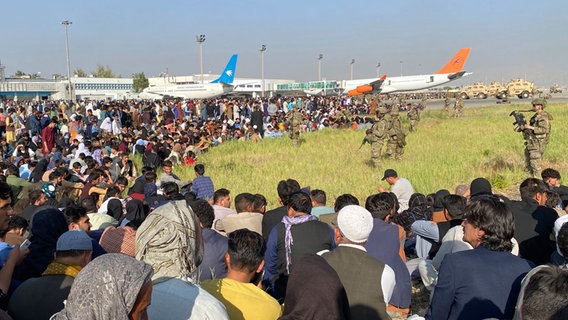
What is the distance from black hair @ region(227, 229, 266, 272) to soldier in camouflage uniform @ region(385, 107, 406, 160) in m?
11.6

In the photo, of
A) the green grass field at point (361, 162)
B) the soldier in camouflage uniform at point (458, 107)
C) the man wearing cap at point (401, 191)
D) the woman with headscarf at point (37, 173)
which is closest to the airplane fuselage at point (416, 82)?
the soldier in camouflage uniform at point (458, 107)

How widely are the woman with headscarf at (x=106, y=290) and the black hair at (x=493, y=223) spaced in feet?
7.06

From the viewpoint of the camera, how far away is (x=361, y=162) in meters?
15.4

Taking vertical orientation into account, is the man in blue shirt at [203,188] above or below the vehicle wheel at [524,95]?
below

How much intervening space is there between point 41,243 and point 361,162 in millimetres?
11982

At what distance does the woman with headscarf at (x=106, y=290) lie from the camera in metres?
1.97

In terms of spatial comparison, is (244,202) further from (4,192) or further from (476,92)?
(476,92)

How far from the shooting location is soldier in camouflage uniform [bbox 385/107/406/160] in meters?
14.4

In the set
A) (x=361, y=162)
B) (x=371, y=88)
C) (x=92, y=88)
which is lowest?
(x=361, y=162)

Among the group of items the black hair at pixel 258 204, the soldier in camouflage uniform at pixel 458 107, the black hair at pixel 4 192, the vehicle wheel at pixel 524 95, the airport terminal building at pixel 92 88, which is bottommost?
the black hair at pixel 258 204

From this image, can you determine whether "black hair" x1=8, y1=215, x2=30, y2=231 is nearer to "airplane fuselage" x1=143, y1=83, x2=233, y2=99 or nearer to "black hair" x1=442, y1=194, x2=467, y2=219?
"black hair" x1=442, y1=194, x2=467, y2=219

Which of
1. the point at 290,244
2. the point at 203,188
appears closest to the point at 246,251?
the point at 290,244

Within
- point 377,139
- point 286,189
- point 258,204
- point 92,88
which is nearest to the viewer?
point 258,204

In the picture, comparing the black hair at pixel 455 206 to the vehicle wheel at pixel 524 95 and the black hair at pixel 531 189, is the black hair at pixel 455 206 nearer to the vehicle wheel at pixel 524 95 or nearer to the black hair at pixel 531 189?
the black hair at pixel 531 189
